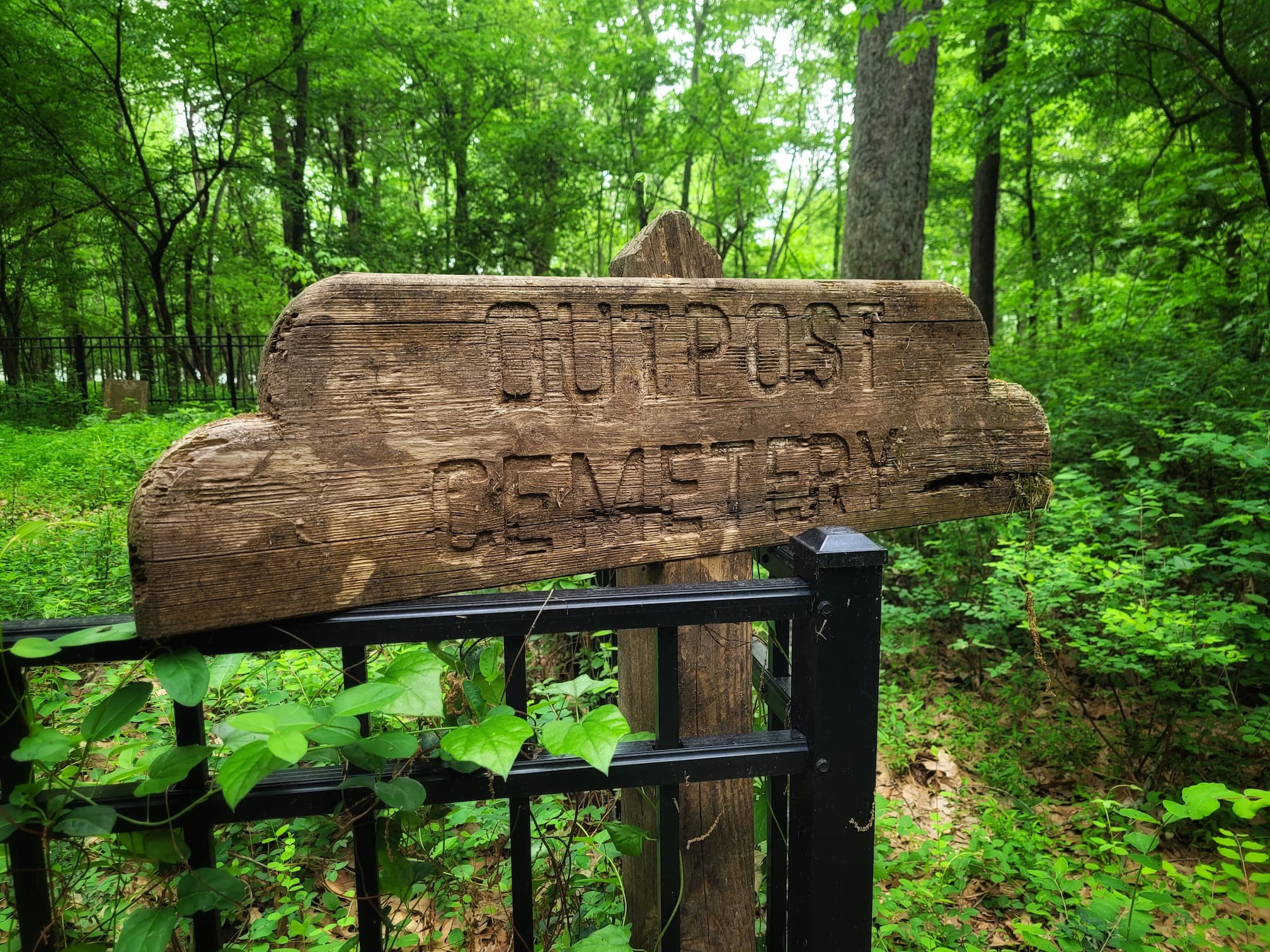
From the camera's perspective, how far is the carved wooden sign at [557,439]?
2.88 feet

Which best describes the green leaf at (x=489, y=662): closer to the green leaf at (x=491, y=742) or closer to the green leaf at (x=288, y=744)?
the green leaf at (x=491, y=742)

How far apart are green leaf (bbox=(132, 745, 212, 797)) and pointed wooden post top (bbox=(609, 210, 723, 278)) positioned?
1021mm

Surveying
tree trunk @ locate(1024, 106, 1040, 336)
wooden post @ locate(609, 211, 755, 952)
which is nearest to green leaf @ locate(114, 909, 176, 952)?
wooden post @ locate(609, 211, 755, 952)

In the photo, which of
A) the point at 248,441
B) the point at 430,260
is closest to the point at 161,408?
the point at 430,260

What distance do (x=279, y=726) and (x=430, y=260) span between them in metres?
10.0

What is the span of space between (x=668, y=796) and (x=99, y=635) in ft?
2.59

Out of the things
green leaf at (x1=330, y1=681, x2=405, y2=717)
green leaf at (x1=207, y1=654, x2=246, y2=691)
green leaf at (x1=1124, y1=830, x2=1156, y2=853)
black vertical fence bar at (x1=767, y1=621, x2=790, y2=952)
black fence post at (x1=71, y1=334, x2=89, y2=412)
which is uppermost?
black fence post at (x1=71, y1=334, x2=89, y2=412)

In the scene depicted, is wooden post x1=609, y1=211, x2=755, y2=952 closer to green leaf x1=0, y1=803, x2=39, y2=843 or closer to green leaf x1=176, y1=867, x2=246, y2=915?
green leaf x1=176, y1=867, x2=246, y2=915

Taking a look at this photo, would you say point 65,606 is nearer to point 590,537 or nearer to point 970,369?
point 590,537

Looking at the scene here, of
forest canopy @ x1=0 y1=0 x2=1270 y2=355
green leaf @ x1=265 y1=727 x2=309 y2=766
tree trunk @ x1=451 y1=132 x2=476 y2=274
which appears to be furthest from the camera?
tree trunk @ x1=451 y1=132 x2=476 y2=274

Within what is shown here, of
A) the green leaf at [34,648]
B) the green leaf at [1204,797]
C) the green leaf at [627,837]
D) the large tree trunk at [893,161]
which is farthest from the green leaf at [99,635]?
the large tree trunk at [893,161]

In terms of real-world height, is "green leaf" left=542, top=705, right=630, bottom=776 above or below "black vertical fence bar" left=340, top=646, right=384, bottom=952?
above

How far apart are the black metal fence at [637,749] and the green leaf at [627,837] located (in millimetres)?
107

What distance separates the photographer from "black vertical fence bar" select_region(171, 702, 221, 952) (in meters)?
0.83
